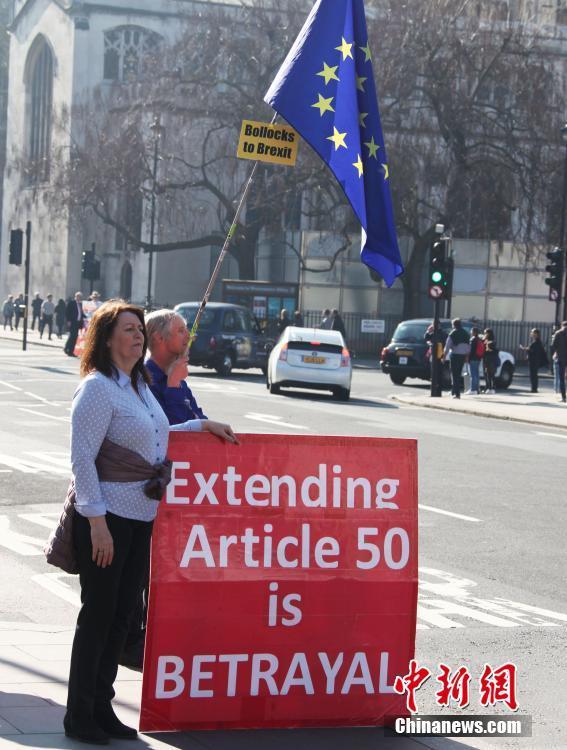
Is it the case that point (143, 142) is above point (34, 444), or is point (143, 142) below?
above

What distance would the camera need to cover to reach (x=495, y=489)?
14.9 meters

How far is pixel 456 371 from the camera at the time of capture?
31.7 metres

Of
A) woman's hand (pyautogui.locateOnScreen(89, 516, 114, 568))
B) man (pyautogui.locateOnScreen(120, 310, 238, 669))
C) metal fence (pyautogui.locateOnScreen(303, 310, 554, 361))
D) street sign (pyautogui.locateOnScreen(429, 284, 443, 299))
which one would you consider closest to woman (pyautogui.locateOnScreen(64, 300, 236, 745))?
woman's hand (pyautogui.locateOnScreen(89, 516, 114, 568))

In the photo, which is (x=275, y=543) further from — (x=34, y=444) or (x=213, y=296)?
(x=213, y=296)

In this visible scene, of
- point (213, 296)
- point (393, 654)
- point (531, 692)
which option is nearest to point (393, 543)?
point (393, 654)

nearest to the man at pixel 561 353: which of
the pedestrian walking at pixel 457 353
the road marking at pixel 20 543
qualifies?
the pedestrian walking at pixel 457 353

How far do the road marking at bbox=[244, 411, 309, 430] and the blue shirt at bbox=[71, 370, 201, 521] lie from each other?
611 inches

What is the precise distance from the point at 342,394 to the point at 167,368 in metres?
23.0

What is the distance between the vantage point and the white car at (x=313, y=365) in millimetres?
29375

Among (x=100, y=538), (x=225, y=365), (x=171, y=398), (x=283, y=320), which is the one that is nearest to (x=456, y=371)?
(x=225, y=365)

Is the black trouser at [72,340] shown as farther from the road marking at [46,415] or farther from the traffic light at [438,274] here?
the road marking at [46,415]

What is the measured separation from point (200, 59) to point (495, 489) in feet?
129

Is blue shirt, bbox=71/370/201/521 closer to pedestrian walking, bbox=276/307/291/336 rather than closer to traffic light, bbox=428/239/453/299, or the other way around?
traffic light, bbox=428/239/453/299

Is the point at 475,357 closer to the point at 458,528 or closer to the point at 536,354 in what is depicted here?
the point at 536,354
